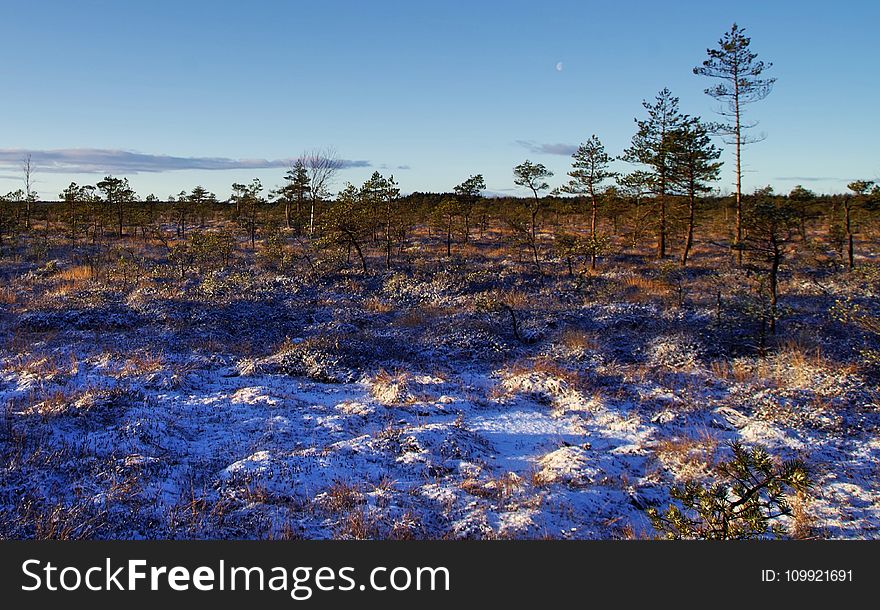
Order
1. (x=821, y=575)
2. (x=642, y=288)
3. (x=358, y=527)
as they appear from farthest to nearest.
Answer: (x=642, y=288) < (x=358, y=527) < (x=821, y=575)

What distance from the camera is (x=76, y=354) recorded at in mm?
13516

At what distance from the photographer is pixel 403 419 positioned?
10258mm

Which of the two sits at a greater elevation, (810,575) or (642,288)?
(642,288)

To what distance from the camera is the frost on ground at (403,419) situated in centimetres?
665

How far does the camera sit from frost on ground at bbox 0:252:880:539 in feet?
21.8

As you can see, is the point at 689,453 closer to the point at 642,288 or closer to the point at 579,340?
the point at 579,340

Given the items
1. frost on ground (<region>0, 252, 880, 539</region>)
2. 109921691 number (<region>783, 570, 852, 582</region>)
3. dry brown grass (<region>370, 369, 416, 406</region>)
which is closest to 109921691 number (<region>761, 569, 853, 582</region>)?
109921691 number (<region>783, 570, 852, 582</region>)

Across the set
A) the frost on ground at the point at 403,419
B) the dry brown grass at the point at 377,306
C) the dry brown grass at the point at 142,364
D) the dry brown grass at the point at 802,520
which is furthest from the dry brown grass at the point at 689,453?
the dry brown grass at the point at 377,306

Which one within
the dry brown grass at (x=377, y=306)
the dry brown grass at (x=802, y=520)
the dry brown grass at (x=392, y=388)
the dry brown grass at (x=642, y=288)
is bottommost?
the dry brown grass at (x=802, y=520)

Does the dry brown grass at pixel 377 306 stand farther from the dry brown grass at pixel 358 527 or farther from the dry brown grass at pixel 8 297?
the dry brown grass at pixel 8 297

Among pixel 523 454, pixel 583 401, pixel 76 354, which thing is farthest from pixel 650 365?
pixel 76 354

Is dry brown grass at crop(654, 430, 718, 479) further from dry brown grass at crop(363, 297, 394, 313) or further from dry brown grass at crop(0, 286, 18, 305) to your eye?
dry brown grass at crop(0, 286, 18, 305)

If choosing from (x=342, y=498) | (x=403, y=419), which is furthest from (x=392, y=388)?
(x=342, y=498)

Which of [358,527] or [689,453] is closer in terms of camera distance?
[358,527]
